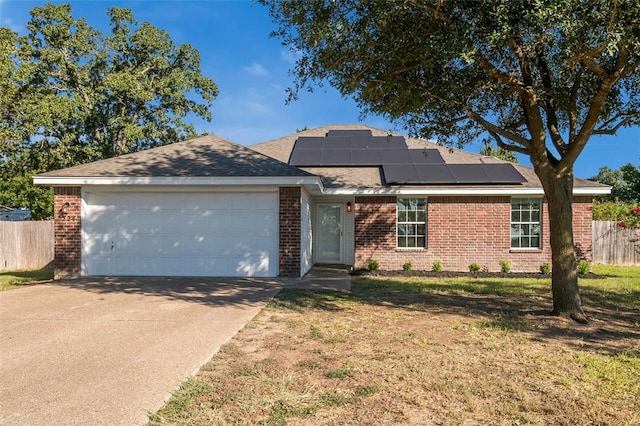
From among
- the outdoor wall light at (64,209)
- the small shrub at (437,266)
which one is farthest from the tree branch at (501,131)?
the outdoor wall light at (64,209)

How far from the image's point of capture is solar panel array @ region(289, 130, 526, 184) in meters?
13.8

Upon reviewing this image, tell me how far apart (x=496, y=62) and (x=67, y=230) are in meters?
10.8

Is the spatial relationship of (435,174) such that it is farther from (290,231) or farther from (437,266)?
(290,231)

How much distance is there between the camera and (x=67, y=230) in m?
11.5

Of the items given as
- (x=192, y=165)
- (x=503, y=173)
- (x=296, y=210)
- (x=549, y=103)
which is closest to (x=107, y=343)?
A: (x=296, y=210)

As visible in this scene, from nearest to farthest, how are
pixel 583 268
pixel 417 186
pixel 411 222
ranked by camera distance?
pixel 583 268 → pixel 417 186 → pixel 411 222

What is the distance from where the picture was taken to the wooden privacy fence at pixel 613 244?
16.8 meters

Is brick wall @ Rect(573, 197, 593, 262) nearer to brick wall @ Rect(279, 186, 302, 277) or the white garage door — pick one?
brick wall @ Rect(279, 186, 302, 277)

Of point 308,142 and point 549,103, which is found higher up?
point 308,142

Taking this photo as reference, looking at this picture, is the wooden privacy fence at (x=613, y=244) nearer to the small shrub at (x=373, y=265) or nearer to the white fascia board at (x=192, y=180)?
the small shrub at (x=373, y=265)

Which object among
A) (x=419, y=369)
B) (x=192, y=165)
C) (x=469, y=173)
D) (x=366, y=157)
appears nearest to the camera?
(x=419, y=369)

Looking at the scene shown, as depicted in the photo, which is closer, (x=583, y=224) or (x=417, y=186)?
(x=417, y=186)

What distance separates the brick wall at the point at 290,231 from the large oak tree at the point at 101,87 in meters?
16.1

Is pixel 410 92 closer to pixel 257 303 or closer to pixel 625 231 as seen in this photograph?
pixel 257 303
